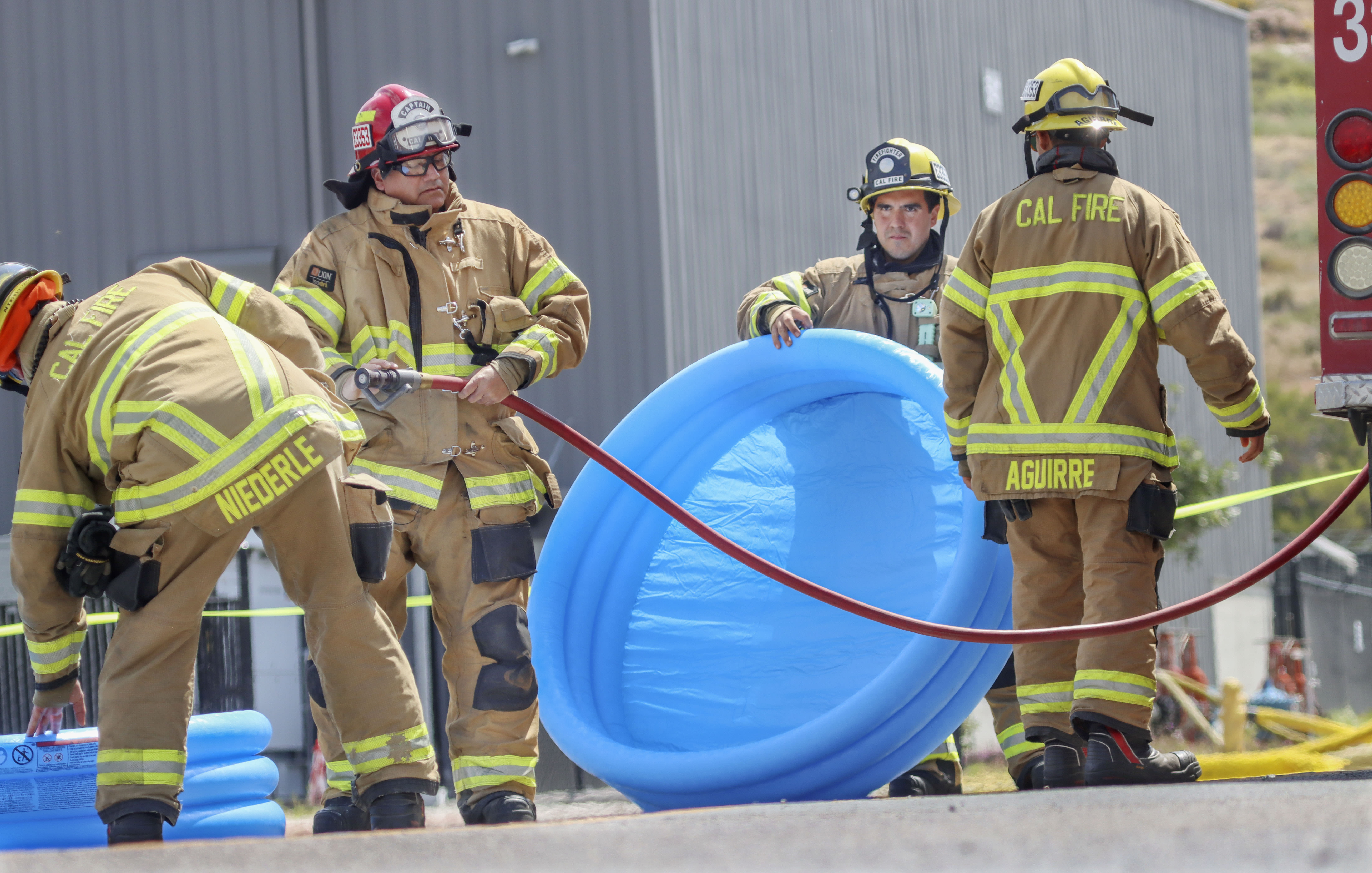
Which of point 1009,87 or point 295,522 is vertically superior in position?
point 1009,87

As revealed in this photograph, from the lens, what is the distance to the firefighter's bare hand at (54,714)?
4.38 m

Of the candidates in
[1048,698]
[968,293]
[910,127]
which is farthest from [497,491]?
[910,127]

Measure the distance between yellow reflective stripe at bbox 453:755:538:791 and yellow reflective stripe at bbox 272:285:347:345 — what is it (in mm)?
1411

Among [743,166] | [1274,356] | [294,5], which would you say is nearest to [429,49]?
[294,5]

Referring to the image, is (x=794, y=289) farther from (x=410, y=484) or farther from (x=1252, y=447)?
(x=1252, y=447)

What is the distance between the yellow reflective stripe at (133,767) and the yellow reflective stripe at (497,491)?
1316 millimetres

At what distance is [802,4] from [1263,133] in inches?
2245

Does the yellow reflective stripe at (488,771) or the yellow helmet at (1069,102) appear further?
the yellow reflective stripe at (488,771)

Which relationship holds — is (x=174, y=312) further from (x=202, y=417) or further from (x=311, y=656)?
(x=311, y=656)

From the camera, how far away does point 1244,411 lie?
4500mm

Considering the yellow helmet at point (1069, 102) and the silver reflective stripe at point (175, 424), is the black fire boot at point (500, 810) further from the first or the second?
the yellow helmet at point (1069, 102)

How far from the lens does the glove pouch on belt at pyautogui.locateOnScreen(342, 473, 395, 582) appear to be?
173 inches

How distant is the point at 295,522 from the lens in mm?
4320

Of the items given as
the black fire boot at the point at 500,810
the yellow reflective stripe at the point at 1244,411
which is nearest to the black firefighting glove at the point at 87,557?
the black fire boot at the point at 500,810
